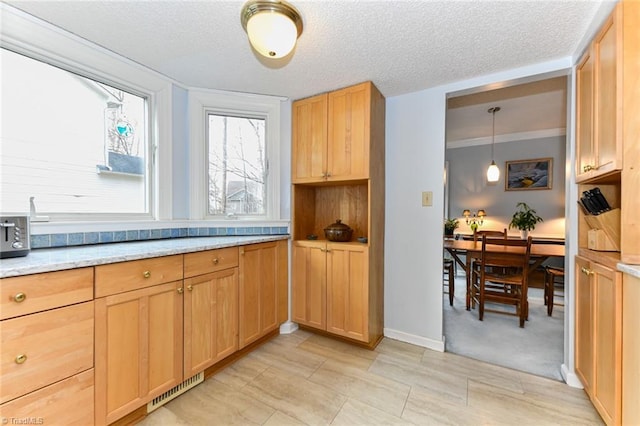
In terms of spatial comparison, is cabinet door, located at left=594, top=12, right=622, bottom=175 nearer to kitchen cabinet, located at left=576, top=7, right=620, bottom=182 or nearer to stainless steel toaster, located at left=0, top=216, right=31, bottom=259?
kitchen cabinet, located at left=576, top=7, right=620, bottom=182

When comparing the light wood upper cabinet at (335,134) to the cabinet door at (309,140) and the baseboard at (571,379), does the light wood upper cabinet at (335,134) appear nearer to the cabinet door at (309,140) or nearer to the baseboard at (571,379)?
the cabinet door at (309,140)

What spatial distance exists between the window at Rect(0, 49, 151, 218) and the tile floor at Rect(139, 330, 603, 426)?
143 centimetres

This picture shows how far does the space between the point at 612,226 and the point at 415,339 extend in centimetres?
155

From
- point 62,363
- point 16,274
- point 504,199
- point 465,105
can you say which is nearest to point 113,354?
point 62,363

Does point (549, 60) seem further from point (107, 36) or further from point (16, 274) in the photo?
point (16, 274)

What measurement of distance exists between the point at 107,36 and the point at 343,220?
2.23 meters

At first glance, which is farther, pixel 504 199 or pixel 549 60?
pixel 504 199

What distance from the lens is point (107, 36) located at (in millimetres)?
1635

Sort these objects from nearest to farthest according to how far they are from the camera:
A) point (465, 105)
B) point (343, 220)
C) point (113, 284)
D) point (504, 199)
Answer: point (113, 284), point (343, 220), point (465, 105), point (504, 199)

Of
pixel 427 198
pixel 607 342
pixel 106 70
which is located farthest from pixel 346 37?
pixel 607 342

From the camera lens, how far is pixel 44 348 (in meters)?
1.08

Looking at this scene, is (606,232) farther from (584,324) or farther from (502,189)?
(502,189)

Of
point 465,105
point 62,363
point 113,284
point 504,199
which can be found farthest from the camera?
point 504,199

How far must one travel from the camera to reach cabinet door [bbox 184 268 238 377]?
64.7 inches
